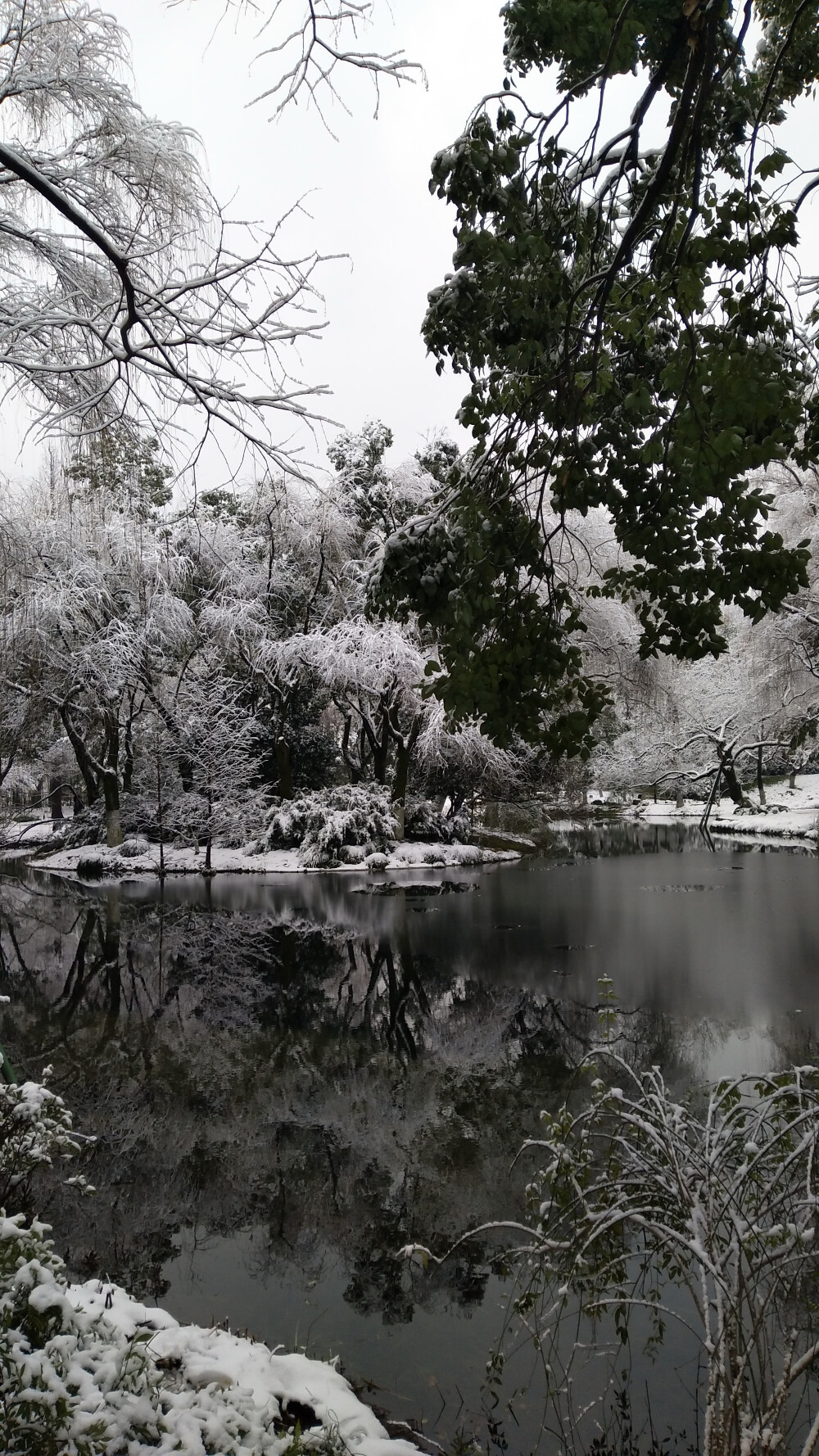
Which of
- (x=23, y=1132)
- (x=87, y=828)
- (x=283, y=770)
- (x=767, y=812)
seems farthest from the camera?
(x=767, y=812)

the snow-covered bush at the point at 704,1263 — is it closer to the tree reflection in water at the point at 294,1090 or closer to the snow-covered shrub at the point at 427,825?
the tree reflection in water at the point at 294,1090

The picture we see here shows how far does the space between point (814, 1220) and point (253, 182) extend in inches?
179

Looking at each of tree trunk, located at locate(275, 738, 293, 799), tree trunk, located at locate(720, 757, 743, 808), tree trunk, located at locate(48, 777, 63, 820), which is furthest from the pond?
tree trunk, located at locate(48, 777, 63, 820)

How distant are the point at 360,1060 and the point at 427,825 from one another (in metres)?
14.0

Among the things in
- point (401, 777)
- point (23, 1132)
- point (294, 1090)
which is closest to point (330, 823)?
point (401, 777)

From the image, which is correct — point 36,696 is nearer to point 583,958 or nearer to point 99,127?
point 583,958

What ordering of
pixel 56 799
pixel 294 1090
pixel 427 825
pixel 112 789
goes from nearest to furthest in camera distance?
pixel 294 1090, pixel 112 789, pixel 427 825, pixel 56 799

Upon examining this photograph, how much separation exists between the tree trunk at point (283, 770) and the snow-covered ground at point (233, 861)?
77.2 inches

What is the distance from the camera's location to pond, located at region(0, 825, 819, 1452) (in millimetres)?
3768

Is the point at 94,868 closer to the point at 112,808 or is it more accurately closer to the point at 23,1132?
the point at 112,808

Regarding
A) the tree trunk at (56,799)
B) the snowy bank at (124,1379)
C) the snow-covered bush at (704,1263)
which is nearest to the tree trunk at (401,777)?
the tree trunk at (56,799)

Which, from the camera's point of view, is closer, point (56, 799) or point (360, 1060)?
A: point (360, 1060)

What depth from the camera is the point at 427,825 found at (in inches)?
813

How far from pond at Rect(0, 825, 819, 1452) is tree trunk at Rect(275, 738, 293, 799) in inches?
270
